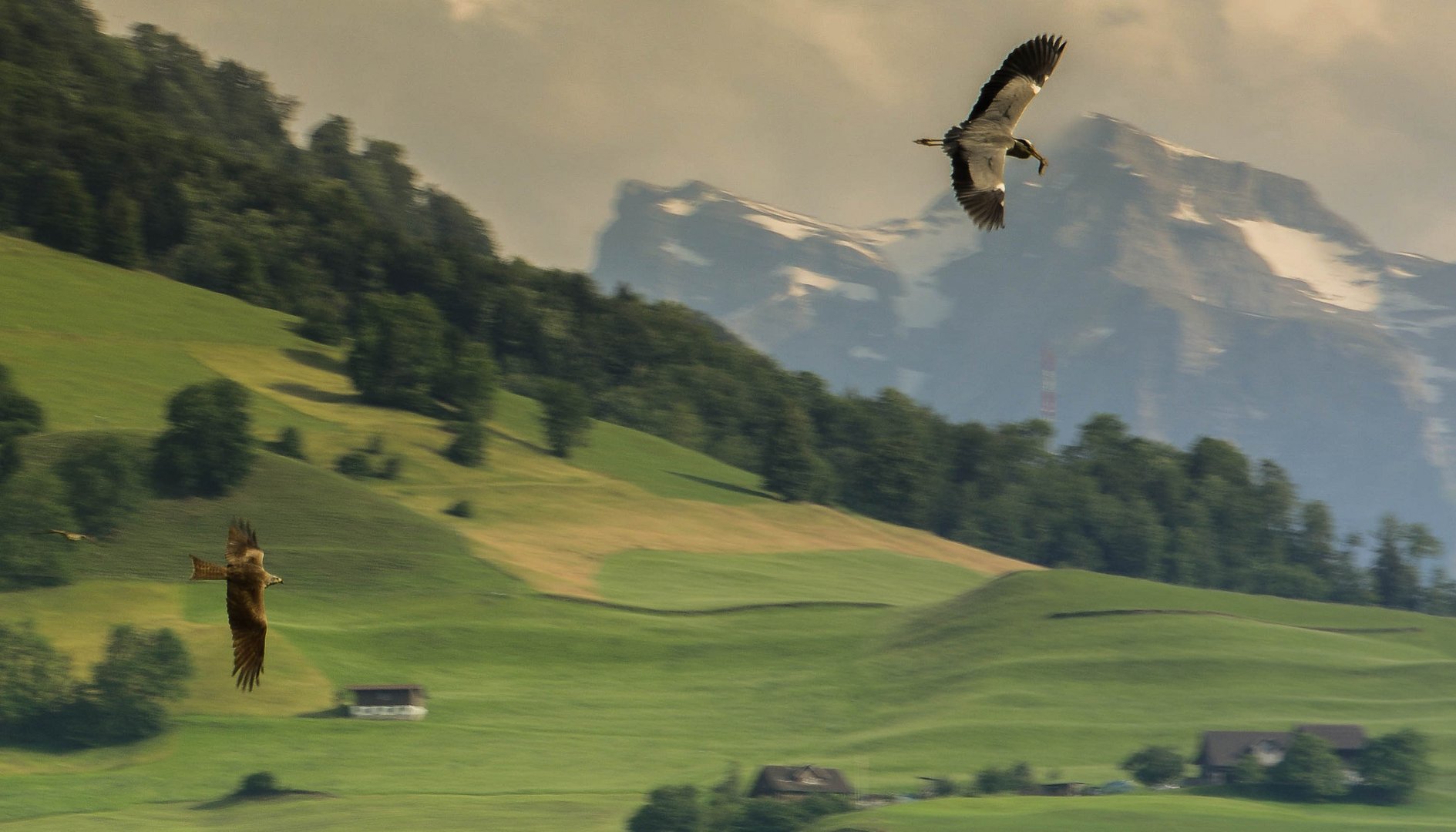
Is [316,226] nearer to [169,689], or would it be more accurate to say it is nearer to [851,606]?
[851,606]

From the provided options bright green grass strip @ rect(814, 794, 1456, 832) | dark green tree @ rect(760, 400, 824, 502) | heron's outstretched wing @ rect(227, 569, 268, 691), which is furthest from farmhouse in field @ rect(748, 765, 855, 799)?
dark green tree @ rect(760, 400, 824, 502)

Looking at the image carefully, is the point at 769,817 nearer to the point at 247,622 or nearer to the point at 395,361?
the point at 247,622

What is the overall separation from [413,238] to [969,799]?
130817 millimetres

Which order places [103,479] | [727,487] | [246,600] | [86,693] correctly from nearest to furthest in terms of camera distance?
[246,600] → [86,693] → [103,479] → [727,487]

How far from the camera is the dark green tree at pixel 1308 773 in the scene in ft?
279

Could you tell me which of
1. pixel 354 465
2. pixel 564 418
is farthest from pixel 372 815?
pixel 564 418

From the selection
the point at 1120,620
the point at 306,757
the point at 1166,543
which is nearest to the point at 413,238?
the point at 1166,543

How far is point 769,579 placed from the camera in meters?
124

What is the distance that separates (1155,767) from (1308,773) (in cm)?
755

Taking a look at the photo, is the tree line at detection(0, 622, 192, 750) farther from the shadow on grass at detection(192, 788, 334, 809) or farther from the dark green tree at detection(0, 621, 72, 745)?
the shadow on grass at detection(192, 788, 334, 809)

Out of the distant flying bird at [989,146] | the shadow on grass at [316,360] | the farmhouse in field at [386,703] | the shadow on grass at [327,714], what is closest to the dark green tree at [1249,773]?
the farmhouse in field at [386,703]

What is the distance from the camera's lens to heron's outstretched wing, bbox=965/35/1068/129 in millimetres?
19250

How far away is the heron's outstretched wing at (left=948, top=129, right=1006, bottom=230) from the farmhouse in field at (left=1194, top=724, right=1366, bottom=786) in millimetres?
75118

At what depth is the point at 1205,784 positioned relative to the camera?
3455 inches
